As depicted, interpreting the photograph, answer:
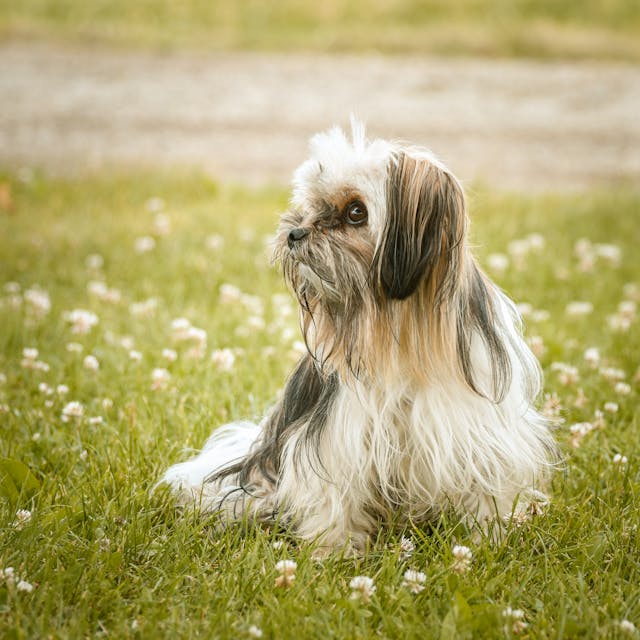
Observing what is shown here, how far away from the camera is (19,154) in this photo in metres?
9.88

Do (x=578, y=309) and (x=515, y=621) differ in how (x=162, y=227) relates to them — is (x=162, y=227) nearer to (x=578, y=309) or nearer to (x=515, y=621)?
(x=578, y=309)

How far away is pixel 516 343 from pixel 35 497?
206cm

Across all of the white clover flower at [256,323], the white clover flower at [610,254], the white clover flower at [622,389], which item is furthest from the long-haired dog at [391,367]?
the white clover flower at [610,254]

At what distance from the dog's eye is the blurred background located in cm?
619

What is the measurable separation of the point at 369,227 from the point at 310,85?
964 cm

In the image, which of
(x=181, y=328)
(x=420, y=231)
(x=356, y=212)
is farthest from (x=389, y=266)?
(x=181, y=328)

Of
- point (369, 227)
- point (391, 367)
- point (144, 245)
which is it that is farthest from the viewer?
point (144, 245)

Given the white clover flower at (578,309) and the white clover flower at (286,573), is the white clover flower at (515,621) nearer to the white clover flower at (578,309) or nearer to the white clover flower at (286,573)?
the white clover flower at (286,573)

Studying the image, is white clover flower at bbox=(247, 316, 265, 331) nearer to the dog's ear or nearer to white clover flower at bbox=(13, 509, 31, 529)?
white clover flower at bbox=(13, 509, 31, 529)

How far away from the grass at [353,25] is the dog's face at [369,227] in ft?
37.1

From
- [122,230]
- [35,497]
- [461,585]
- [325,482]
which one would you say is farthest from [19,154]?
[461,585]

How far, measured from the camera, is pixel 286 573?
2.91 meters

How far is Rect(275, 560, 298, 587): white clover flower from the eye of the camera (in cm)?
289

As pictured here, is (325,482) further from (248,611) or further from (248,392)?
(248,392)
